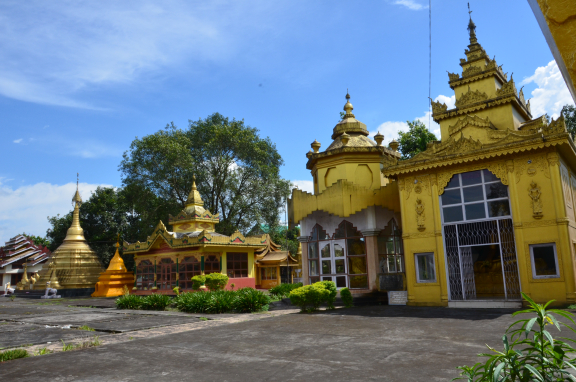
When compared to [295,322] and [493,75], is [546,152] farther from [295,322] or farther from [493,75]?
[295,322]

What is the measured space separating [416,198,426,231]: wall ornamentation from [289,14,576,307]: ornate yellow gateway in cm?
4

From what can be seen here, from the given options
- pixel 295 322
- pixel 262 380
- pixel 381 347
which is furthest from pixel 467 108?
pixel 262 380

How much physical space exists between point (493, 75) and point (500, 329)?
35.1 feet

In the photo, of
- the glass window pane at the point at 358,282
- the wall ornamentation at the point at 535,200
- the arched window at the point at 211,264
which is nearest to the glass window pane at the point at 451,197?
the wall ornamentation at the point at 535,200

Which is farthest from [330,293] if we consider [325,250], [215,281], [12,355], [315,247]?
[215,281]

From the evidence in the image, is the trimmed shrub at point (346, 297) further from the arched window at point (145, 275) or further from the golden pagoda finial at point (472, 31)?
the arched window at point (145, 275)

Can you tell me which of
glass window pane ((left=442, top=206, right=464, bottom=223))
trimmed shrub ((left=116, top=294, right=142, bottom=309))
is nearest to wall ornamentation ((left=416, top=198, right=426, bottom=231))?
glass window pane ((left=442, top=206, right=464, bottom=223))

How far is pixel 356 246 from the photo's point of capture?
58.7ft

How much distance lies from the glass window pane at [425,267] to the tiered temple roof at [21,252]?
122 feet

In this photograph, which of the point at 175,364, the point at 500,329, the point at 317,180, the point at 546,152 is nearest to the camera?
the point at 175,364

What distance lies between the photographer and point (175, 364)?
6.44m

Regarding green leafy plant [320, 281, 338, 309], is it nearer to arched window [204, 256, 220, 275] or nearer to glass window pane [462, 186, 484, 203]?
glass window pane [462, 186, 484, 203]

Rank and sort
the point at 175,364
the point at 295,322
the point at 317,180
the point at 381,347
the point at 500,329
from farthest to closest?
1. the point at 317,180
2. the point at 295,322
3. the point at 500,329
4. the point at 381,347
5. the point at 175,364

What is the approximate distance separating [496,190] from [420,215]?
8.46 feet
